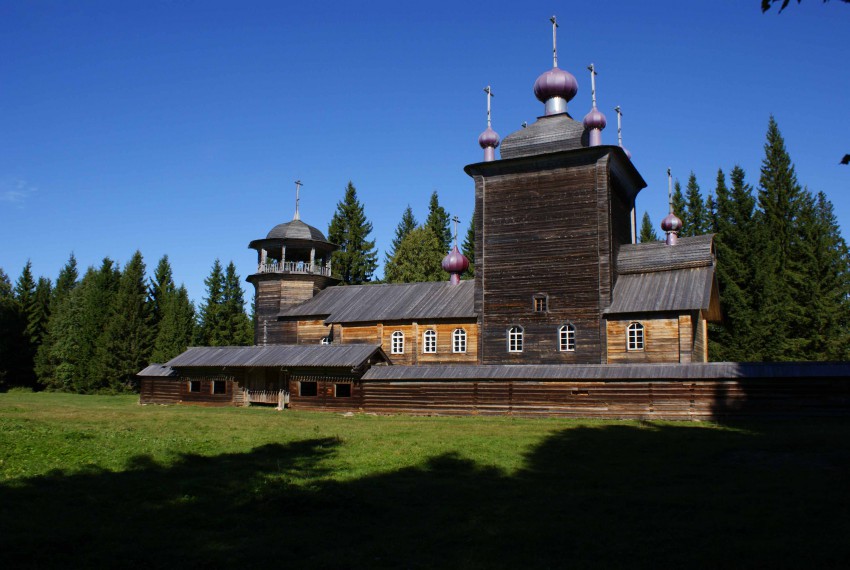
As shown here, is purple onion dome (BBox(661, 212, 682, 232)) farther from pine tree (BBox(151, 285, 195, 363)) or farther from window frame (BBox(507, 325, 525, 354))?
pine tree (BBox(151, 285, 195, 363))

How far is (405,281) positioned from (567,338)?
26739 millimetres

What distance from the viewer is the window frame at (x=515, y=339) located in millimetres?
32969

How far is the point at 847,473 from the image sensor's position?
42.3ft

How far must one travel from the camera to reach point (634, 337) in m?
30.8

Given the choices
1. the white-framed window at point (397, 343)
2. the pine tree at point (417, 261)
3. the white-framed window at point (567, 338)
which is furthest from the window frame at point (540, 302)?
the pine tree at point (417, 261)

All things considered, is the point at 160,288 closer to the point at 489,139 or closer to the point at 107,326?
the point at 107,326

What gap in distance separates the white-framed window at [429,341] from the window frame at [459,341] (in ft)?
3.55

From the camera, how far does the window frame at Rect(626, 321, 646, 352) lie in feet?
100

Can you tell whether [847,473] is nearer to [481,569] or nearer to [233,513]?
[481,569]

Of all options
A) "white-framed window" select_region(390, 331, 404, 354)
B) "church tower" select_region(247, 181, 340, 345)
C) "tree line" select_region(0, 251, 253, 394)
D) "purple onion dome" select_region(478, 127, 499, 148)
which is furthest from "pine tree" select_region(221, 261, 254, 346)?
"purple onion dome" select_region(478, 127, 499, 148)

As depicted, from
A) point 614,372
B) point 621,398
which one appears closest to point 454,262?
point 614,372

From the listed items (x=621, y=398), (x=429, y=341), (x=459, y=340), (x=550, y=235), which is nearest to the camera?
(x=621, y=398)

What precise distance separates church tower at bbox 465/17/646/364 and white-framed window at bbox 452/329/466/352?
5.92ft

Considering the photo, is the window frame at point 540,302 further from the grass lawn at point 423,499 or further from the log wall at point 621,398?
the grass lawn at point 423,499
